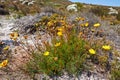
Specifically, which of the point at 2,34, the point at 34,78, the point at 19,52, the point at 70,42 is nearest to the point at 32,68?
the point at 34,78

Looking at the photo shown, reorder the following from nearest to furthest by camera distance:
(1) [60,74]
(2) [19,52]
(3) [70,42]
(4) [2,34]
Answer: (1) [60,74] → (3) [70,42] → (2) [19,52] → (4) [2,34]

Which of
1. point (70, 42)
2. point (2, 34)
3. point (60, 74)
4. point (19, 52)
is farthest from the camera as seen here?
point (2, 34)

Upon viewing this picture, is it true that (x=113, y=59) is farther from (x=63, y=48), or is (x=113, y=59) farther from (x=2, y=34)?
(x=2, y=34)

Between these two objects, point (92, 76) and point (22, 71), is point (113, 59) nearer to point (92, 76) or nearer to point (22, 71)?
point (92, 76)

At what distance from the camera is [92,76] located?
A: 15.9 feet

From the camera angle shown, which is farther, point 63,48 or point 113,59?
point 113,59

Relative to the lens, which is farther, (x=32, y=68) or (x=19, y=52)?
(x=19, y=52)

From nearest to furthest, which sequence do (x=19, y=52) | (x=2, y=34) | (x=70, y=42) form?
(x=70, y=42)
(x=19, y=52)
(x=2, y=34)

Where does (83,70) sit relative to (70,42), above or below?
below

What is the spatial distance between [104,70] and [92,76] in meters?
0.29

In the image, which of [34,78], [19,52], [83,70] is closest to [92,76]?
[83,70]

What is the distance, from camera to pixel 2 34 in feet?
26.9

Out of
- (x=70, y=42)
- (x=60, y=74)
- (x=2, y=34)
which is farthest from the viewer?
(x=2, y=34)

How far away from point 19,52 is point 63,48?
57.8 inches
